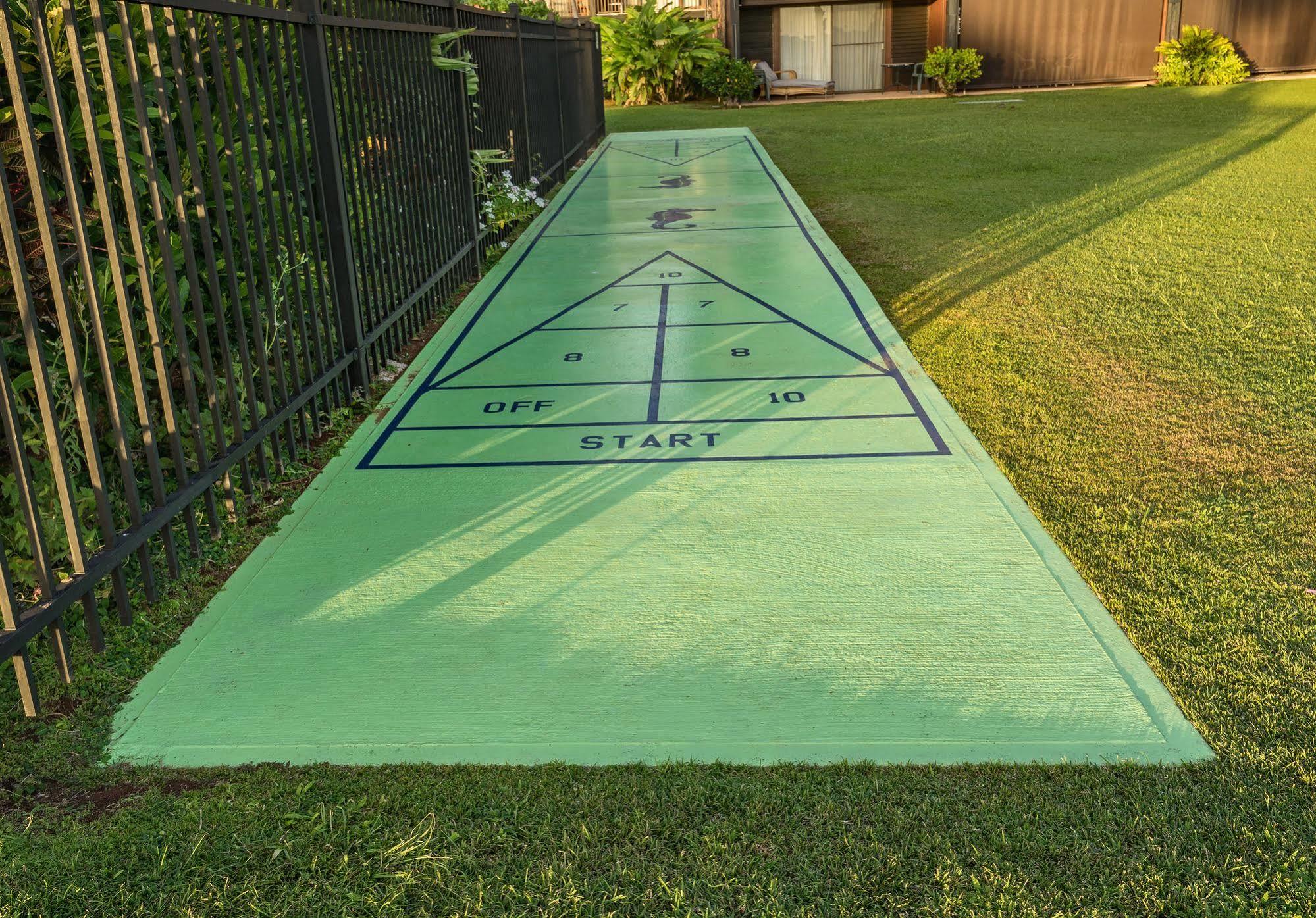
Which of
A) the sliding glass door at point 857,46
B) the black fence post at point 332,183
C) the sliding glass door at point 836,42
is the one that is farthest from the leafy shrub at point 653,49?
the black fence post at point 332,183

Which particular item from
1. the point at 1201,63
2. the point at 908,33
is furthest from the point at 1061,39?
the point at 908,33

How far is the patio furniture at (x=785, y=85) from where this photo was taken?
27406mm

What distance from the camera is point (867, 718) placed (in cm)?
288

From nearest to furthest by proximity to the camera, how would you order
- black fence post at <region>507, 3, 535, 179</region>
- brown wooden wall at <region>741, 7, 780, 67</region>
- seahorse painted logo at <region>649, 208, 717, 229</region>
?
seahorse painted logo at <region>649, 208, 717, 229</region> < black fence post at <region>507, 3, 535, 179</region> < brown wooden wall at <region>741, 7, 780, 67</region>

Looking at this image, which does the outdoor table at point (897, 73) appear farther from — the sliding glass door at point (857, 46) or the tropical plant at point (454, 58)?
the tropical plant at point (454, 58)

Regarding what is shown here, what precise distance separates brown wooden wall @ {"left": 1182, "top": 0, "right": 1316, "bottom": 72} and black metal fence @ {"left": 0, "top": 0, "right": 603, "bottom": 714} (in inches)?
1054

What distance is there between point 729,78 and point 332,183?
74.0ft

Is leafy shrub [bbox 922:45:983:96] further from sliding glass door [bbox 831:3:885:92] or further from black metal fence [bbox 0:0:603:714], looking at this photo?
black metal fence [bbox 0:0:603:714]

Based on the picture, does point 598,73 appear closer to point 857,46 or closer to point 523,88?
point 523,88

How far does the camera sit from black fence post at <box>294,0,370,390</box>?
5.03 m

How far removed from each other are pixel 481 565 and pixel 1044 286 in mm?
5108

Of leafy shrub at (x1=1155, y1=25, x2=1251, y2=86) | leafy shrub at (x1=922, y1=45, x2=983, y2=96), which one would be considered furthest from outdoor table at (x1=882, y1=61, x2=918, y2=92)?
leafy shrub at (x1=1155, y1=25, x2=1251, y2=86)

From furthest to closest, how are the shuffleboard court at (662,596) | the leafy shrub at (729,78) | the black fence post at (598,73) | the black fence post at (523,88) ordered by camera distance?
the leafy shrub at (729,78) < the black fence post at (598,73) < the black fence post at (523,88) < the shuffleboard court at (662,596)

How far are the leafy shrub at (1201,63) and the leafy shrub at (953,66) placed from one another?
435cm
